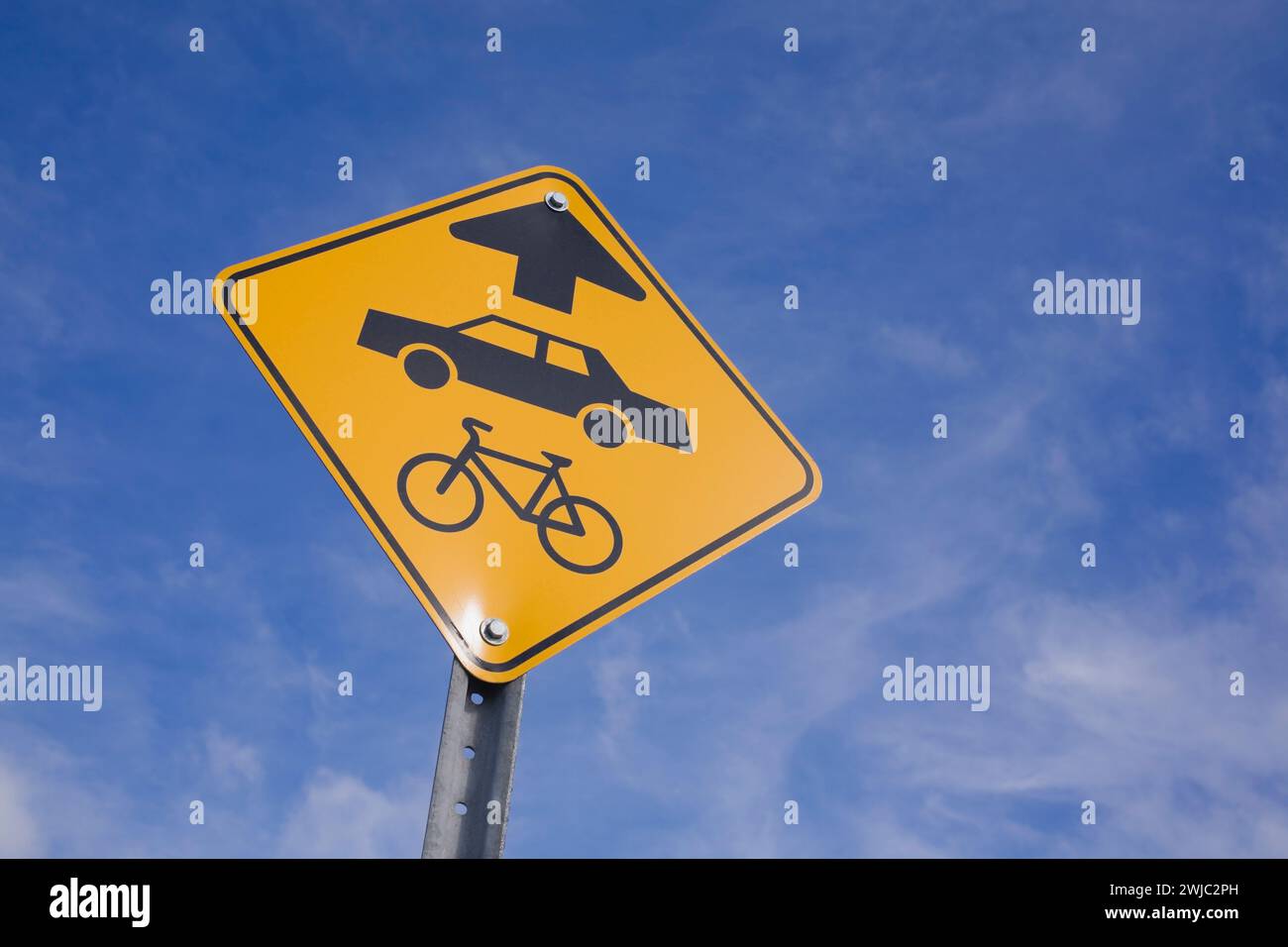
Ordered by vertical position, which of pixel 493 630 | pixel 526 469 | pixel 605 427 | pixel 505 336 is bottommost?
pixel 493 630

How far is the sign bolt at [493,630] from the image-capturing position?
1929 millimetres

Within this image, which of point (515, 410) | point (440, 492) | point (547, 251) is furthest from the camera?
point (547, 251)

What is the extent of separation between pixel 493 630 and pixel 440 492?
0.31 meters

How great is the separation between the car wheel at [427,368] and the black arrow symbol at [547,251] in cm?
31

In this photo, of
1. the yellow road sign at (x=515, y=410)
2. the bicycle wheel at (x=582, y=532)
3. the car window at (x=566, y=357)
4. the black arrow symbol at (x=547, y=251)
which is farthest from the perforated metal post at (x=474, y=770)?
the black arrow symbol at (x=547, y=251)

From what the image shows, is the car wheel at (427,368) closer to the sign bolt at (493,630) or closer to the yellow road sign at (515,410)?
the yellow road sign at (515,410)

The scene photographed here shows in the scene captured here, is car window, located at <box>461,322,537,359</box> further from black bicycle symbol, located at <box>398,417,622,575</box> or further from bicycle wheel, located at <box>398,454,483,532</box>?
A: bicycle wheel, located at <box>398,454,483,532</box>

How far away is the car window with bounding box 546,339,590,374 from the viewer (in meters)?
2.33

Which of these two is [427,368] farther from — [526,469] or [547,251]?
[547,251]

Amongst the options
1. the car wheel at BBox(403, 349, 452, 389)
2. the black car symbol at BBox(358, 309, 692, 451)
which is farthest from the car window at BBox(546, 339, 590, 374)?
the car wheel at BBox(403, 349, 452, 389)

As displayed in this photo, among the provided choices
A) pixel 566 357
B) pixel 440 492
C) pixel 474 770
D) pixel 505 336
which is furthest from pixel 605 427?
pixel 474 770

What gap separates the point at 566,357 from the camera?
2.35m

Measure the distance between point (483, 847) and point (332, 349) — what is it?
1075 mm
